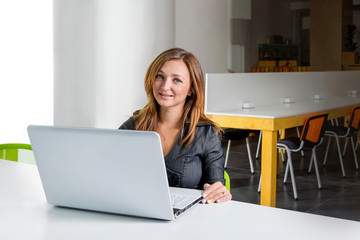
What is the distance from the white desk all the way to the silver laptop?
4 centimetres

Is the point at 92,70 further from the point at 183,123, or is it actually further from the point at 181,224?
the point at 181,224

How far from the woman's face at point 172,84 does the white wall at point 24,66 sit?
3150 millimetres

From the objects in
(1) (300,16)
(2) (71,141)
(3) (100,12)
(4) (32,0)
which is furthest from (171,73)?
(1) (300,16)

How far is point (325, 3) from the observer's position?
34.3 ft

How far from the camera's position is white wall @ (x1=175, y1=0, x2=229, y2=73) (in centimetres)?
658

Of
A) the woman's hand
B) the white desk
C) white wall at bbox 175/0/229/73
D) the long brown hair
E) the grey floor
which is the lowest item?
the grey floor

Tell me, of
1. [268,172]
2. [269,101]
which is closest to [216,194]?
[268,172]

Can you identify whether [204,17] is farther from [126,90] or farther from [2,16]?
[2,16]

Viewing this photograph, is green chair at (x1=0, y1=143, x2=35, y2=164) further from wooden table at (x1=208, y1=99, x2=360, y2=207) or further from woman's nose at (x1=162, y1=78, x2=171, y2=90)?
wooden table at (x1=208, y1=99, x2=360, y2=207)

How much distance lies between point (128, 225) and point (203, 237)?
20cm

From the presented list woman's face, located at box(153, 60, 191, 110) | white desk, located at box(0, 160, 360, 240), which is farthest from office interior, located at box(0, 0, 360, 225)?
white desk, located at box(0, 160, 360, 240)

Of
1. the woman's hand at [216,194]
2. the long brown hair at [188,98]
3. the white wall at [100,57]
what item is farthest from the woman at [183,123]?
the white wall at [100,57]

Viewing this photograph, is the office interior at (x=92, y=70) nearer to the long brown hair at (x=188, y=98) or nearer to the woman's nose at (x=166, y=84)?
the long brown hair at (x=188, y=98)

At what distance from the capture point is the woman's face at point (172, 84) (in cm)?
188
